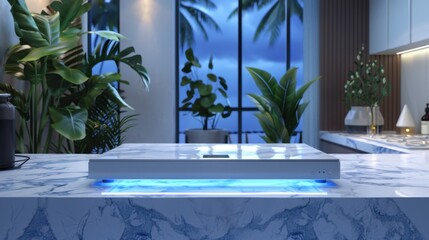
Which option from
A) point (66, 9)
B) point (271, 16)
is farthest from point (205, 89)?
point (271, 16)

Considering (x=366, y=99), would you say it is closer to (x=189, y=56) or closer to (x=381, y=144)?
(x=381, y=144)

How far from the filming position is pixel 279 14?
7.68 metres

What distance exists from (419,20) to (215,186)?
103 inches

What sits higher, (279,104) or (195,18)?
(195,18)

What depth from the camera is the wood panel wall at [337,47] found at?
4223mm

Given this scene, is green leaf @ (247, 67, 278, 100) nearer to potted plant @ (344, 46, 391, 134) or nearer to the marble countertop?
potted plant @ (344, 46, 391, 134)

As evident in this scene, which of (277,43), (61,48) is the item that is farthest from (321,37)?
(277,43)

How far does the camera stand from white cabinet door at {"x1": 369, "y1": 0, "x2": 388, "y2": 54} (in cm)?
369

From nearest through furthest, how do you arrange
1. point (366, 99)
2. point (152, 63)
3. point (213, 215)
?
point (213, 215), point (366, 99), point (152, 63)

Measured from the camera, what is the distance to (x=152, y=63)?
4.55 m

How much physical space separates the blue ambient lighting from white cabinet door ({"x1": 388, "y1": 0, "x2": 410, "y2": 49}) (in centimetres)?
261

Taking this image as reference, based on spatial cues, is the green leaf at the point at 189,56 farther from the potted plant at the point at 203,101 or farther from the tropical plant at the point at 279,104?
the tropical plant at the point at 279,104

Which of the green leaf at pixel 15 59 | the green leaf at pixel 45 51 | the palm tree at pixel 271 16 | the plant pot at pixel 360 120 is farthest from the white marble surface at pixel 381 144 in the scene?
the palm tree at pixel 271 16

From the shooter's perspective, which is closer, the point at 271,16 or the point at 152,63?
the point at 152,63
